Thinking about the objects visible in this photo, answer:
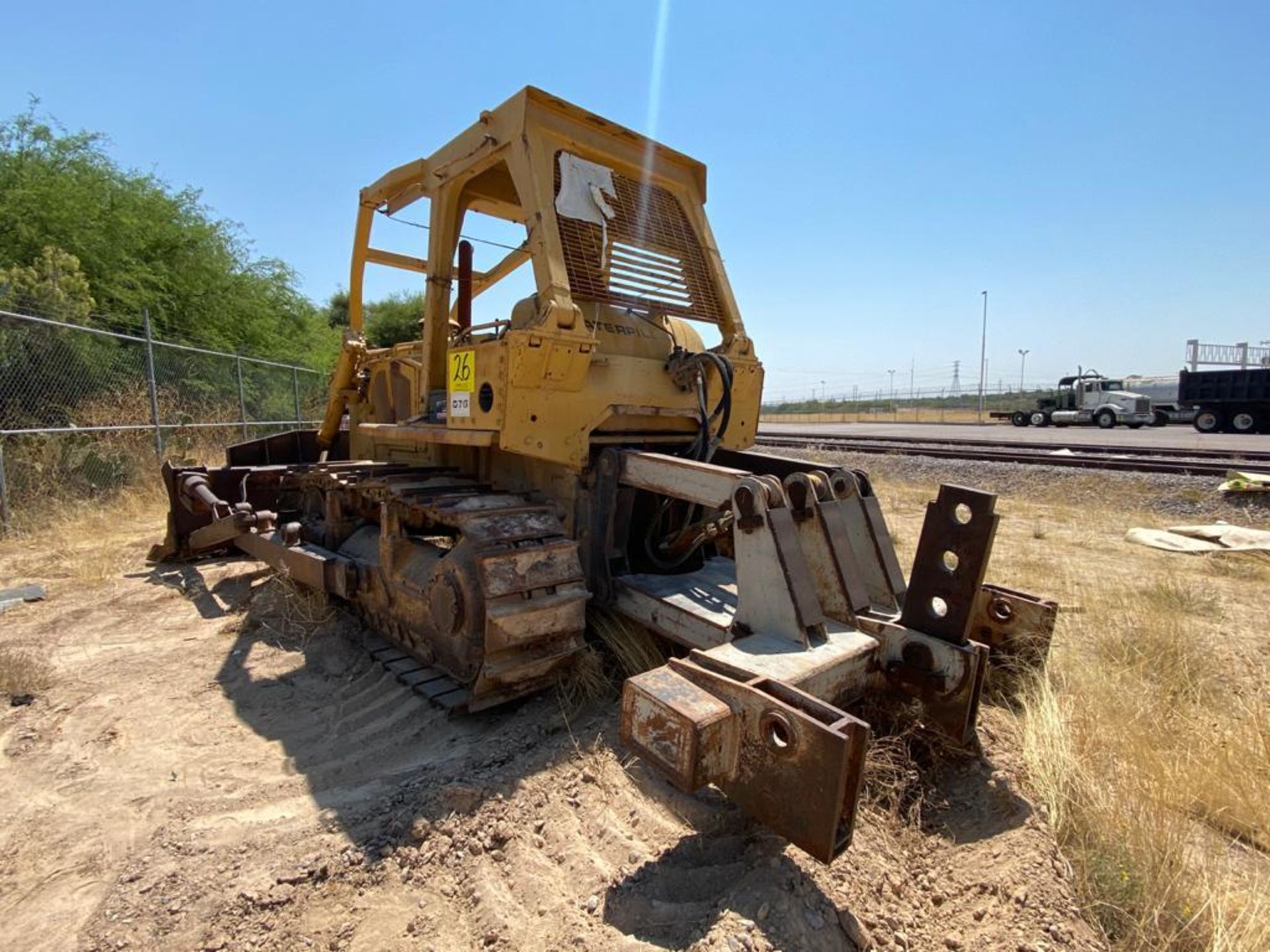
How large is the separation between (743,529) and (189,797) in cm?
250

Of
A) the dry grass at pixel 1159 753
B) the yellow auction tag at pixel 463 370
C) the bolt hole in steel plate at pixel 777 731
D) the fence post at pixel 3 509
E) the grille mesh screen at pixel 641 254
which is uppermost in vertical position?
the grille mesh screen at pixel 641 254

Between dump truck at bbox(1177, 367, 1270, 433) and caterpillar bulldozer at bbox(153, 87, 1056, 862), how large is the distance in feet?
89.6

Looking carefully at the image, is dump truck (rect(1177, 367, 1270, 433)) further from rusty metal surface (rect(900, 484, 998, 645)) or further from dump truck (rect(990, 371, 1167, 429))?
rusty metal surface (rect(900, 484, 998, 645))

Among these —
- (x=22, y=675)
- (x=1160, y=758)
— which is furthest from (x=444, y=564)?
(x=1160, y=758)

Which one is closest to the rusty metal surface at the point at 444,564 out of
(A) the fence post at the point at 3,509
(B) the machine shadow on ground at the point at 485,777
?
(B) the machine shadow on ground at the point at 485,777

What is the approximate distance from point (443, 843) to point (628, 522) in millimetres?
1924

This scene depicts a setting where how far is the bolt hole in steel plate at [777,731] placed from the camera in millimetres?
1794

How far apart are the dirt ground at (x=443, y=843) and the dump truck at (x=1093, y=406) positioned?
3218 cm

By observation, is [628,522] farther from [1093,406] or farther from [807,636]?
[1093,406]

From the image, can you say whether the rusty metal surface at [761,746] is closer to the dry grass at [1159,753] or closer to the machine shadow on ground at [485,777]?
the machine shadow on ground at [485,777]

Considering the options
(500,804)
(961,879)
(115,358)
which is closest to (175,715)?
(500,804)

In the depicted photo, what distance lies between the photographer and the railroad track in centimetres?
1136

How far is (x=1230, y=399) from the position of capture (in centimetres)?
2331

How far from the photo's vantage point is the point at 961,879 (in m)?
2.08
